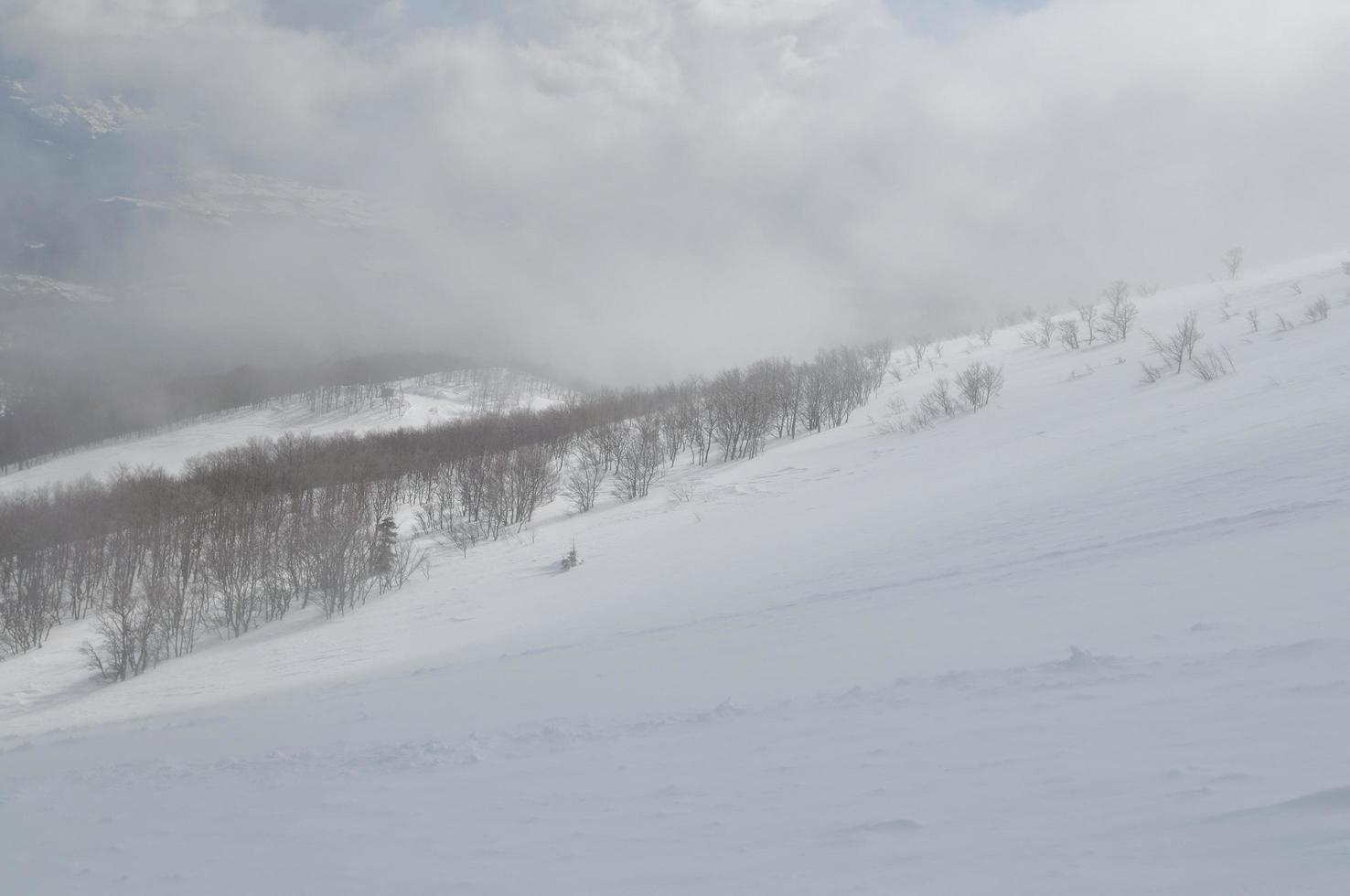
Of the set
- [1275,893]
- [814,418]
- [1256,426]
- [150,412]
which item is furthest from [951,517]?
[150,412]

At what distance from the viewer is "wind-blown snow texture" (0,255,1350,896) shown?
3.31m

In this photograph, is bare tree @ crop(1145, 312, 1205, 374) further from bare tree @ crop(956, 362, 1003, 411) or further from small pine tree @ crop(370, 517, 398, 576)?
small pine tree @ crop(370, 517, 398, 576)

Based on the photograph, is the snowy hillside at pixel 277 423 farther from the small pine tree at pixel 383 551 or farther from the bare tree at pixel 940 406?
the bare tree at pixel 940 406

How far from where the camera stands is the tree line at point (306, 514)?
32688 mm

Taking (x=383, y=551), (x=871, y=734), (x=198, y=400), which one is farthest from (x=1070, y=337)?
(x=198, y=400)

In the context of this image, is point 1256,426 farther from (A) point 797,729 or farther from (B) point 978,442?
(A) point 797,729

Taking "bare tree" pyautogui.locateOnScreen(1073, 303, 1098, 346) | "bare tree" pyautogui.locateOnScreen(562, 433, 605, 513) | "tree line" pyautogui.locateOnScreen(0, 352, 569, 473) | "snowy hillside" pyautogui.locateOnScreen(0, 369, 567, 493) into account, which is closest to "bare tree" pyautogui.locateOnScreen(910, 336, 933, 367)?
"bare tree" pyautogui.locateOnScreen(1073, 303, 1098, 346)

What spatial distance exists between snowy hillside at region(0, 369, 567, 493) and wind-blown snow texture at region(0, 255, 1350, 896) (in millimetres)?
117511

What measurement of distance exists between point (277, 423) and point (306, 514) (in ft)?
332

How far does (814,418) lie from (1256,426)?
120 feet

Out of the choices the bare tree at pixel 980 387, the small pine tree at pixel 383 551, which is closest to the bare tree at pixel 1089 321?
the bare tree at pixel 980 387

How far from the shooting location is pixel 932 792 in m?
3.85

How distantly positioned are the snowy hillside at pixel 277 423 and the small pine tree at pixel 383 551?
90425mm

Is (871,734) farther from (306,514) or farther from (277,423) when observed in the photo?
(277,423)
